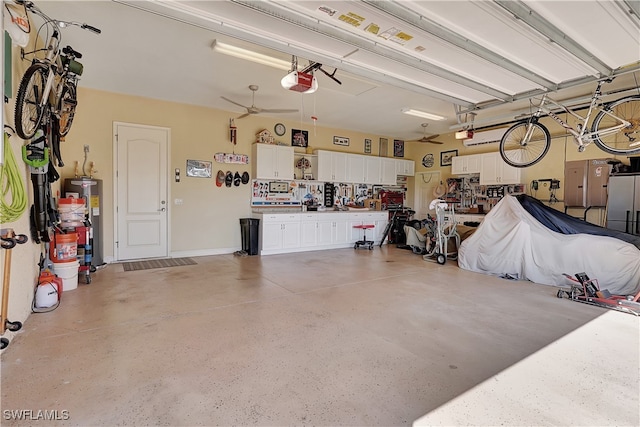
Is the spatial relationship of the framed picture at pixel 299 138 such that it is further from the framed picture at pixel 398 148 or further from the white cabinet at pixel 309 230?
the framed picture at pixel 398 148

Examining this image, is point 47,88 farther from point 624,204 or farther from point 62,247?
point 624,204

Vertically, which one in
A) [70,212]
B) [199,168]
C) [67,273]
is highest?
[199,168]

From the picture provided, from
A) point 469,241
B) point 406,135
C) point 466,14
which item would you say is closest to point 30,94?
point 466,14

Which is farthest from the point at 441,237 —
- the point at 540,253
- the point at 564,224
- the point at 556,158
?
the point at 556,158

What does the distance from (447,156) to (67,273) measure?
29.8 ft

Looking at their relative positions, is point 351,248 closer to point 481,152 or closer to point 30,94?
point 481,152

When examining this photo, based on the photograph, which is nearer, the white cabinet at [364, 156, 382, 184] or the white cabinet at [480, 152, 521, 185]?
the white cabinet at [480, 152, 521, 185]

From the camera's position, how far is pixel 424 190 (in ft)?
32.8

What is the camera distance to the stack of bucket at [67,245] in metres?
3.91

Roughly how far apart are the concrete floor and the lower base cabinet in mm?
2804

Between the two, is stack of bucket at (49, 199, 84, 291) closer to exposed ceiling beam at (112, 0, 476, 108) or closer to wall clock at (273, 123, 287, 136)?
exposed ceiling beam at (112, 0, 476, 108)

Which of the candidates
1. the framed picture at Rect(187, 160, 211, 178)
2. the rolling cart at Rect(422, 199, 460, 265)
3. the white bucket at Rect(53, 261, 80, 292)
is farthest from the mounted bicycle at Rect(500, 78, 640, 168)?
the white bucket at Rect(53, 261, 80, 292)

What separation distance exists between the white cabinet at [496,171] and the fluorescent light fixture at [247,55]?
597 cm

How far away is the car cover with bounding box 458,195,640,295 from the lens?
4336mm
